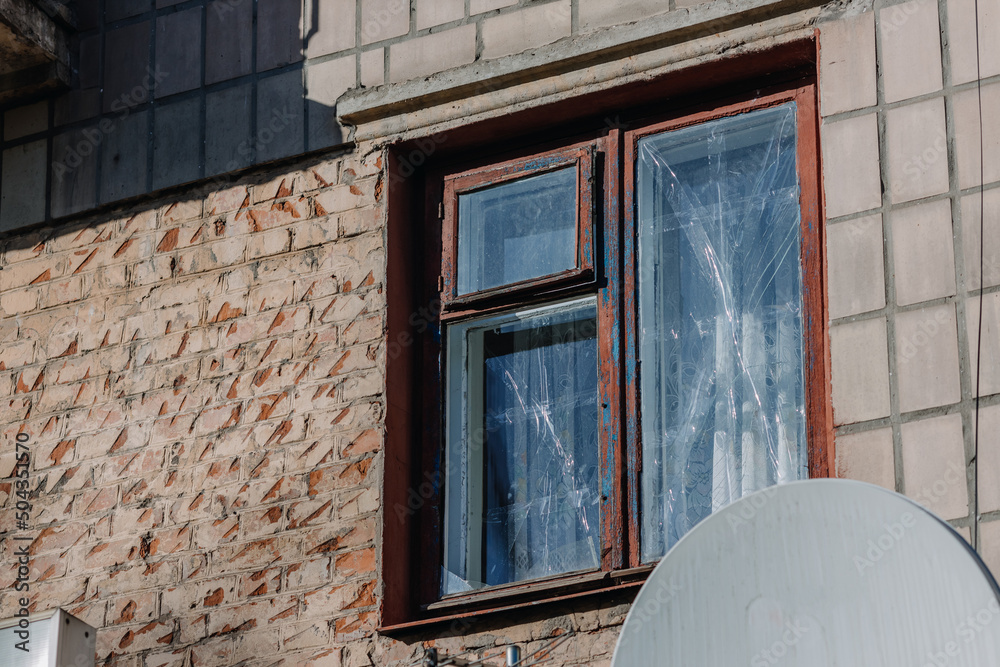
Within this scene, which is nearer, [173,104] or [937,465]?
[937,465]

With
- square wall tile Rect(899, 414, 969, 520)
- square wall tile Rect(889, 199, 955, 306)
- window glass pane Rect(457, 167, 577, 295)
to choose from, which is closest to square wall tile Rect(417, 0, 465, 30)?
window glass pane Rect(457, 167, 577, 295)

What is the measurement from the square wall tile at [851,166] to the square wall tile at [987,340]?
0.46 meters

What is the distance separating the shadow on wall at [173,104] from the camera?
614 centimetres

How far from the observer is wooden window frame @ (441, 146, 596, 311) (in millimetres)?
5594

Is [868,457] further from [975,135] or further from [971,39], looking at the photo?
[971,39]

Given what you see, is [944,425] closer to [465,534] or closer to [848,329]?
[848,329]

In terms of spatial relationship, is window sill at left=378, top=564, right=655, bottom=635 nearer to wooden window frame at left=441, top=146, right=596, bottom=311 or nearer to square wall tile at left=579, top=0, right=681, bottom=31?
wooden window frame at left=441, top=146, right=596, bottom=311

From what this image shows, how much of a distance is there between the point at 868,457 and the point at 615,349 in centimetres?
97

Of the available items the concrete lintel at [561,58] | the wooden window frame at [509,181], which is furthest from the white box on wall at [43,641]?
the concrete lintel at [561,58]

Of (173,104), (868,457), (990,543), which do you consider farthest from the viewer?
(173,104)

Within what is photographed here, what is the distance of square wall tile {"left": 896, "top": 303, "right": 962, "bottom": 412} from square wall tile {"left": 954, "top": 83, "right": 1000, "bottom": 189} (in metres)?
0.41

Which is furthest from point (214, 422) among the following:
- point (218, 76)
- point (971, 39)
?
point (971, 39)

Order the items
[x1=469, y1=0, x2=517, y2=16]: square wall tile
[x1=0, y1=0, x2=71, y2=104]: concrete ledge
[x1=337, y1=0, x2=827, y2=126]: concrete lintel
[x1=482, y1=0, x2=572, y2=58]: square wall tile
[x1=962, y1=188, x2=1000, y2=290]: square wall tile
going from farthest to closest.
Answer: [x1=0, y1=0, x2=71, y2=104]: concrete ledge, [x1=469, y1=0, x2=517, y2=16]: square wall tile, [x1=482, y1=0, x2=572, y2=58]: square wall tile, [x1=337, y1=0, x2=827, y2=126]: concrete lintel, [x1=962, y1=188, x2=1000, y2=290]: square wall tile

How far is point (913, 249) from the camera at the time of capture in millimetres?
4977
